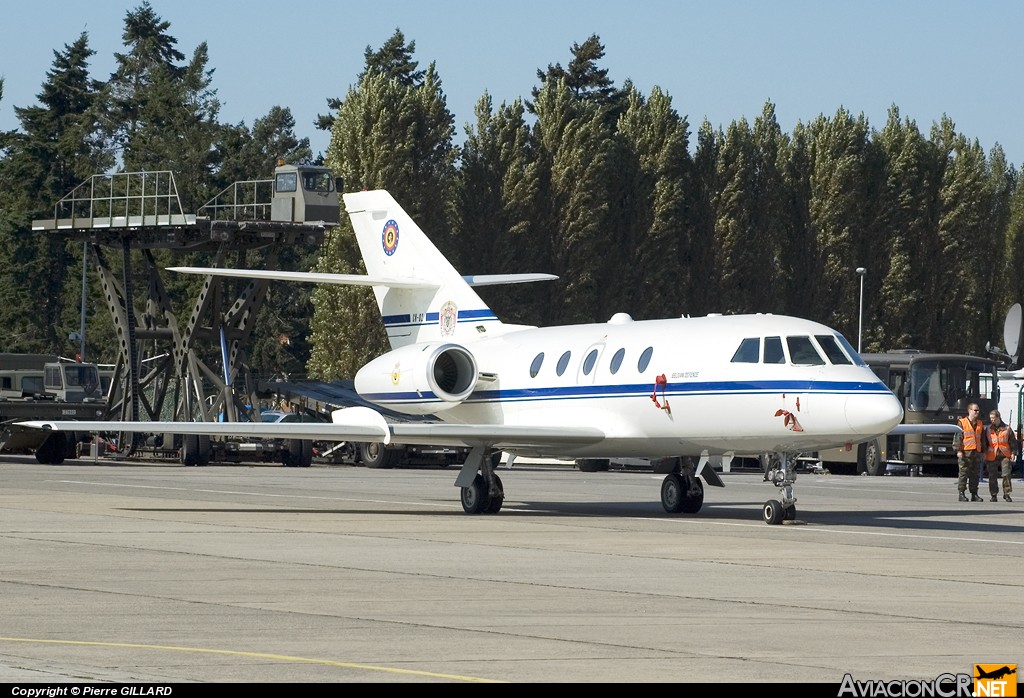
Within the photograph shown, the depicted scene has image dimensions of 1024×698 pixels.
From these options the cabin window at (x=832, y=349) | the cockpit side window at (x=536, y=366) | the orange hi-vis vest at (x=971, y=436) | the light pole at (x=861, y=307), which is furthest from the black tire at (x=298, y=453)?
the light pole at (x=861, y=307)

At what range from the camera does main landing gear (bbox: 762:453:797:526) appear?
67.0ft

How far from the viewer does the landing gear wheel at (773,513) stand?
20.6 metres

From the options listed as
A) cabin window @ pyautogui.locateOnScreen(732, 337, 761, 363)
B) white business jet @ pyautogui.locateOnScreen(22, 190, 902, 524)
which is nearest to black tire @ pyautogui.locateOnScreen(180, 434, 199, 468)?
white business jet @ pyautogui.locateOnScreen(22, 190, 902, 524)

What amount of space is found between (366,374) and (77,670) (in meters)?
16.9

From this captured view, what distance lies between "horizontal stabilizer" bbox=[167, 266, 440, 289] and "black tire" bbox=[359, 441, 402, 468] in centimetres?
1659

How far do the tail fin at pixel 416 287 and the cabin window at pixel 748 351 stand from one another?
227 inches

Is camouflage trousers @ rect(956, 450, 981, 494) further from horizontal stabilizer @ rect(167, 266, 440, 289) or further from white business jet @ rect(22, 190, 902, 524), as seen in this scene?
horizontal stabilizer @ rect(167, 266, 440, 289)

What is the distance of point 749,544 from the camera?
57.9 feet

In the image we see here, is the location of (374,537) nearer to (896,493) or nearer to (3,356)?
(896,493)

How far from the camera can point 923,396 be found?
43688mm

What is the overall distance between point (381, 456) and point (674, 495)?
67.1 ft

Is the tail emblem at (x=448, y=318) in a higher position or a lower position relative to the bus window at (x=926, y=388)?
higher

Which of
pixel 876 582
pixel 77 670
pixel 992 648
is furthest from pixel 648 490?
pixel 77 670

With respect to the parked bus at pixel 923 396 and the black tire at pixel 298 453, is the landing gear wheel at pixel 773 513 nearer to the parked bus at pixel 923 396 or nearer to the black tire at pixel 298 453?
the black tire at pixel 298 453
